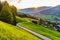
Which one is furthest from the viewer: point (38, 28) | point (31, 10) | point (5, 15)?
point (31, 10)

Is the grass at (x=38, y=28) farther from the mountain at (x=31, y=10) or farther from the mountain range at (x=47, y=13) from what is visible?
the mountain range at (x=47, y=13)

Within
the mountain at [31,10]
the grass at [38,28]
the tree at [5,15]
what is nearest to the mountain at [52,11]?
the mountain at [31,10]

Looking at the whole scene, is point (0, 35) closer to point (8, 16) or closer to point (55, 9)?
point (8, 16)

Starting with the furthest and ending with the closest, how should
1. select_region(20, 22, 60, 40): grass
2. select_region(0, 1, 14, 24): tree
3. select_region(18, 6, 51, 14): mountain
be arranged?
select_region(18, 6, 51, 14): mountain → select_region(20, 22, 60, 40): grass → select_region(0, 1, 14, 24): tree

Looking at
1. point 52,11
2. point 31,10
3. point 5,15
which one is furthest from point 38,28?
point 5,15

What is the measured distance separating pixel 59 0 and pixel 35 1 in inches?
62.3

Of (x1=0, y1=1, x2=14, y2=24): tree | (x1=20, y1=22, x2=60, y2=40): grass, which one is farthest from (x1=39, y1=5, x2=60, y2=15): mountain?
(x1=0, y1=1, x2=14, y2=24): tree

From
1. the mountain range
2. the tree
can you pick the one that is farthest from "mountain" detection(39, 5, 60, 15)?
the tree

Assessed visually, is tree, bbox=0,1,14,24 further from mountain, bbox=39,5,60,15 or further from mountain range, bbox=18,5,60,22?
mountain, bbox=39,5,60,15

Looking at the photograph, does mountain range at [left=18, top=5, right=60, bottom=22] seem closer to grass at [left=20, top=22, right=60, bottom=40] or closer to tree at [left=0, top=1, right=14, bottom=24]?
grass at [left=20, top=22, right=60, bottom=40]

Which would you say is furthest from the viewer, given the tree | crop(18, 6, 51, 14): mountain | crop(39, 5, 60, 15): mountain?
crop(39, 5, 60, 15): mountain

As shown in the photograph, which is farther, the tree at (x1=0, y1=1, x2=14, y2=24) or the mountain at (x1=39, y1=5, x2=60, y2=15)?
the mountain at (x1=39, y1=5, x2=60, y2=15)

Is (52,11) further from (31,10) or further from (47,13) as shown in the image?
(31,10)

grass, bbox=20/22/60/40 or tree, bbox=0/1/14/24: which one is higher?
tree, bbox=0/1/14/24
